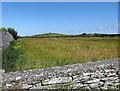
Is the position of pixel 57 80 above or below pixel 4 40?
below

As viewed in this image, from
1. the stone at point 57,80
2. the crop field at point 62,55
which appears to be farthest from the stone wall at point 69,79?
the crop field at point 62,55

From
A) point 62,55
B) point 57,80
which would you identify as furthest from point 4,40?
point 57,80

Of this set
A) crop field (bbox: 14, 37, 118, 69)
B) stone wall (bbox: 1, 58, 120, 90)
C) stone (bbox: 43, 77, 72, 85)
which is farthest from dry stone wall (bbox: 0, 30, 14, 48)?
stone (bbox: 43, 77, 72, 85)

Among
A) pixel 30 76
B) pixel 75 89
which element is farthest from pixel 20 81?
pixel 75 89

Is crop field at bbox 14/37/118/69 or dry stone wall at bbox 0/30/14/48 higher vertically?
dry stone wall at bbox 0/30/14/48

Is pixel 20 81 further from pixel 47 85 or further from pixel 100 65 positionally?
pixel 100 65

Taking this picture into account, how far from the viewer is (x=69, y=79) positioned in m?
12.9

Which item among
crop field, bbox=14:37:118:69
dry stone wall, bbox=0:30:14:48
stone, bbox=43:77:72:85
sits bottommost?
stone, bbox=43:77:72:85

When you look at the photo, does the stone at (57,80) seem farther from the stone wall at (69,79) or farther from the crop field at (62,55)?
the crop field at (62,55)

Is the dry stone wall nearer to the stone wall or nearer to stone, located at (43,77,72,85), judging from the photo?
the stone wall

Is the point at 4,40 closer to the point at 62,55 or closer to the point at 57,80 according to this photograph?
the point at 62,55

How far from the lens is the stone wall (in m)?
12.4

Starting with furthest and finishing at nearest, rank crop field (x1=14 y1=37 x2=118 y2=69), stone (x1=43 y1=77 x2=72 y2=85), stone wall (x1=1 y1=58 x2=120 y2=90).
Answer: crop field (x1=14 y1=37 x2=118 y2=69) < stone (x1=43 y1=77 x2=72 y2=85) < stone wall (x1=1 y1=58 x2=120 y2=90)

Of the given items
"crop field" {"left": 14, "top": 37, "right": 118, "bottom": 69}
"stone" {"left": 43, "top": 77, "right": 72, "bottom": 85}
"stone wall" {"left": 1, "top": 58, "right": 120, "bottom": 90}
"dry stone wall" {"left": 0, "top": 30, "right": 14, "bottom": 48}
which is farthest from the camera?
"dry stone wall" {"left": 0, "top": 30, "right": 14, "bottom": 48}
